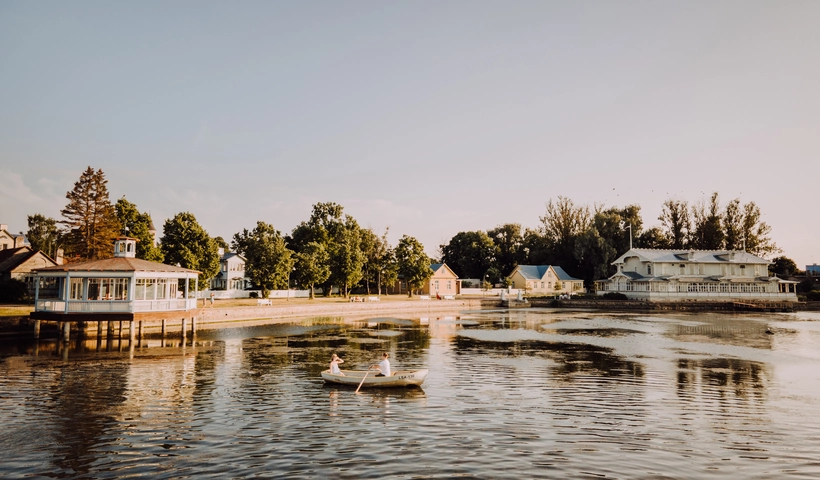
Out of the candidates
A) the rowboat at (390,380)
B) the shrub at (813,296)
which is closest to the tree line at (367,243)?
the shrub at (813,296)

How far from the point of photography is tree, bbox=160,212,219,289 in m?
65.6

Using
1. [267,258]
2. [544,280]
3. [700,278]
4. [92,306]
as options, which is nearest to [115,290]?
[92,306]

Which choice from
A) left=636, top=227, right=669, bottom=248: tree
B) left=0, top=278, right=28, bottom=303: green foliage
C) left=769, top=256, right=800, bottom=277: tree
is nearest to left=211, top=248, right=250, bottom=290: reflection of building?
left=0, top=278, right=28, bottom=303: green foliage

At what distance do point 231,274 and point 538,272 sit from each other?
6894cm

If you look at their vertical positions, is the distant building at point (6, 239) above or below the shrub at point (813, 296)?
above

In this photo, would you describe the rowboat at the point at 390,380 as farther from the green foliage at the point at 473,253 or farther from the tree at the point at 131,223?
the green foliage at the point at 473,253

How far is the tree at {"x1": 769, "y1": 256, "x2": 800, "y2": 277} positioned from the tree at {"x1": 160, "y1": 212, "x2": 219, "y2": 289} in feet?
392

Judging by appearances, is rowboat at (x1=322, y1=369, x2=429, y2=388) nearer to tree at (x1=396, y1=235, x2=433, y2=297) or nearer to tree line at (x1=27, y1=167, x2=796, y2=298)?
tree line at (x1=27, y1=167, x2=796, y2=298)

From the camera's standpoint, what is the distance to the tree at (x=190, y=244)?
2584 inches

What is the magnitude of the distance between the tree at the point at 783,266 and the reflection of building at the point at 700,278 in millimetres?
16081

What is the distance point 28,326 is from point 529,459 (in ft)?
152

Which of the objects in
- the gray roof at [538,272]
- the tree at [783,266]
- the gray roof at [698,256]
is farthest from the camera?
the gray roof at [538,272]

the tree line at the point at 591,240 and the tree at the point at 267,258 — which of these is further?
the tree line at the point at 591,240

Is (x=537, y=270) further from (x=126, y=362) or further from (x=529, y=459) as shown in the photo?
(x=529, y=459)
